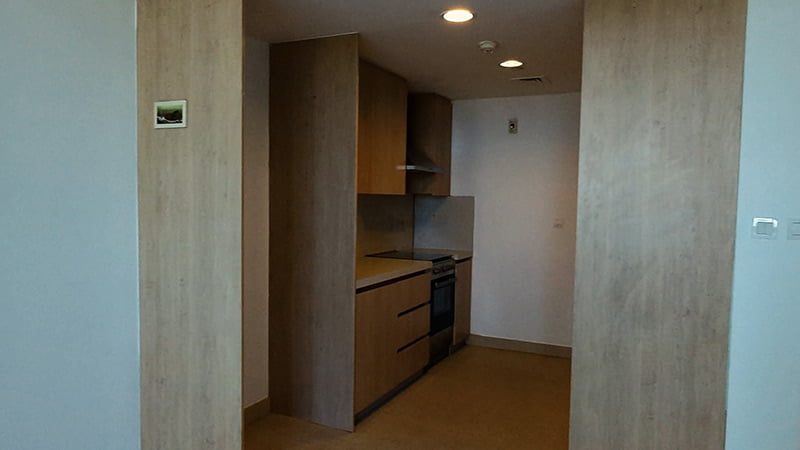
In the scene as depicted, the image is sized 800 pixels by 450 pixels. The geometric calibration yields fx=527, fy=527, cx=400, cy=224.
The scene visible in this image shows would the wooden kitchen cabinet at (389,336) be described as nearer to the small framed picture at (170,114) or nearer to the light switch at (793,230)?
the small framed picture at (170,114)

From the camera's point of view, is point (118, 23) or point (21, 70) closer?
point (21, 70)

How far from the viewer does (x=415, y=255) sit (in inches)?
178

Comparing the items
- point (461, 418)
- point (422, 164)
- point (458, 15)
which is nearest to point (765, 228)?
point (458, 15)

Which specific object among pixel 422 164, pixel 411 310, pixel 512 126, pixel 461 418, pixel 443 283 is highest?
pixel 512 126

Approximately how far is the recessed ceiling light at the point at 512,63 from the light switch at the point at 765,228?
6.22 ft

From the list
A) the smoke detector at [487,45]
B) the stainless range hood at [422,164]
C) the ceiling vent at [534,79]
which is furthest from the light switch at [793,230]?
the stainless range hood at [422,164]

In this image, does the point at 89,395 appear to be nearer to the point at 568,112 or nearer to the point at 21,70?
the point at 21,70

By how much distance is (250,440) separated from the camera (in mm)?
3012

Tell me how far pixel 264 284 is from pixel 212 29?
1586mm

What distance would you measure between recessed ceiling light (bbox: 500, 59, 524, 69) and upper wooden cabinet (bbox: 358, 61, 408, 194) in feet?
2.75

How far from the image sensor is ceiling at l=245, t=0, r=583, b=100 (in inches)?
99.6

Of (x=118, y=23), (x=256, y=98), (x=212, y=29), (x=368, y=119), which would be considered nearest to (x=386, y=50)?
(x=368, y=119)

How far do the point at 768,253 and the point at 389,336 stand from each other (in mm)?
2228

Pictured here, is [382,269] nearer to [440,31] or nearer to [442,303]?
[442,303]
